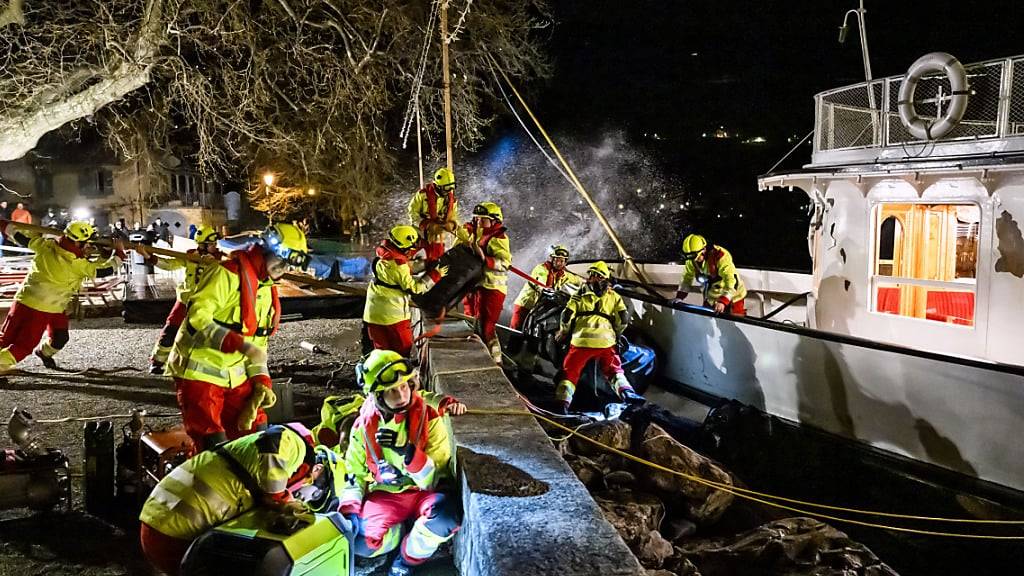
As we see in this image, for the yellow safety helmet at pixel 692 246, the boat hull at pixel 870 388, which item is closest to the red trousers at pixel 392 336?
the boat hull at pixel 870 388

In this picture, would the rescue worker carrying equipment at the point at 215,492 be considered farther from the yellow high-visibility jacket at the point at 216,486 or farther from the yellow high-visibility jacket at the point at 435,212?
the yellow high-visibility jacket at the point at 435,212

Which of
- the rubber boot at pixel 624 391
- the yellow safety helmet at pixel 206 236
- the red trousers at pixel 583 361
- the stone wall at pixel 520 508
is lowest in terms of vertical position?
the rubber boot at pixel 624 391

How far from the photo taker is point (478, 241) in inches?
344

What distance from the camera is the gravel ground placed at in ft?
13.6

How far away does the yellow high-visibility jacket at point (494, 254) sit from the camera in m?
8.63

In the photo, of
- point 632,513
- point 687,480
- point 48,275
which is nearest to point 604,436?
point 687,480

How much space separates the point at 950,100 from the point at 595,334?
4.23m

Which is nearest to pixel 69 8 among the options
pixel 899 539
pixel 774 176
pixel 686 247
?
pixel 686 247

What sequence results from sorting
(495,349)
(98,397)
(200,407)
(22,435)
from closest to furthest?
(22,435), (200,407), (98,397), (495,349)

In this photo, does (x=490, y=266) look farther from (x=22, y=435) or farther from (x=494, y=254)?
(x=22, y=435)

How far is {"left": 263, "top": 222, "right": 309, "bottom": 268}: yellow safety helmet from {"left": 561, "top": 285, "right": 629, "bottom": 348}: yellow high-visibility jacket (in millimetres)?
3901

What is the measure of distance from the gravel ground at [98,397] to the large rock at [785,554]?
1.74m

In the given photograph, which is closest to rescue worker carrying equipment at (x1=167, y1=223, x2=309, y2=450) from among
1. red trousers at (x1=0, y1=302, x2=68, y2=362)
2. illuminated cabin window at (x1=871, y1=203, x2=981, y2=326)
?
red trousers at (x1=0, y1=302, x2=68, y2=362)

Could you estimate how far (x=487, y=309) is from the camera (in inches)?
344
